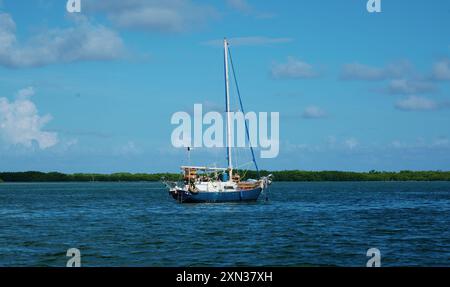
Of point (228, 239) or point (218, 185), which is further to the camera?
point (218, 185)

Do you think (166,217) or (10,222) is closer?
(10,222)

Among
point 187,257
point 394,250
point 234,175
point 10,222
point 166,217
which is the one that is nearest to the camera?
point 187,257

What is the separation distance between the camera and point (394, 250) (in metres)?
38.7

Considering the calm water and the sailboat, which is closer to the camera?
the calm water

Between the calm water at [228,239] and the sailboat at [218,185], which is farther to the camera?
the sailboat at [218,185]

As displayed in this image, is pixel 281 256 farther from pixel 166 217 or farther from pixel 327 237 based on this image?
pixel 166 217

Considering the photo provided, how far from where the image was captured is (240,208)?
253 feet

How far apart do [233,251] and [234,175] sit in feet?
148

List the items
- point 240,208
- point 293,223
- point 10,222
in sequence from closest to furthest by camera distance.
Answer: point 293,223 < point 10,222 < point 240,208
